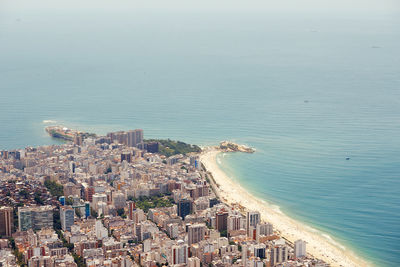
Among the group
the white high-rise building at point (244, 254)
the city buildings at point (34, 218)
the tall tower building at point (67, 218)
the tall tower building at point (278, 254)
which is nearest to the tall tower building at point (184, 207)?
the tall tower building at point (67, 218)

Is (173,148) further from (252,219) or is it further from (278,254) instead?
(278,254)

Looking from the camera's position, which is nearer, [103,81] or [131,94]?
[131,94]

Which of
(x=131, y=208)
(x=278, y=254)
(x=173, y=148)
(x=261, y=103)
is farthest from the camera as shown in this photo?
(x=261, y=103)

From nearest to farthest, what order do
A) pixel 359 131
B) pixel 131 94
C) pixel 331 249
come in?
1. pixel 331 249
2. pixel 359 131
3. pixel 131 94

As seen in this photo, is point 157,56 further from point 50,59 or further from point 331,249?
point 331,249

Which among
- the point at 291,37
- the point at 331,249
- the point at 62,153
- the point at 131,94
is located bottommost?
the point at 331,249

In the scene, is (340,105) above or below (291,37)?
below

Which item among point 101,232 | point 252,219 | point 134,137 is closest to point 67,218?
point 101,232

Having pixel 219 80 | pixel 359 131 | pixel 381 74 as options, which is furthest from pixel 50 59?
pixel 359 131
